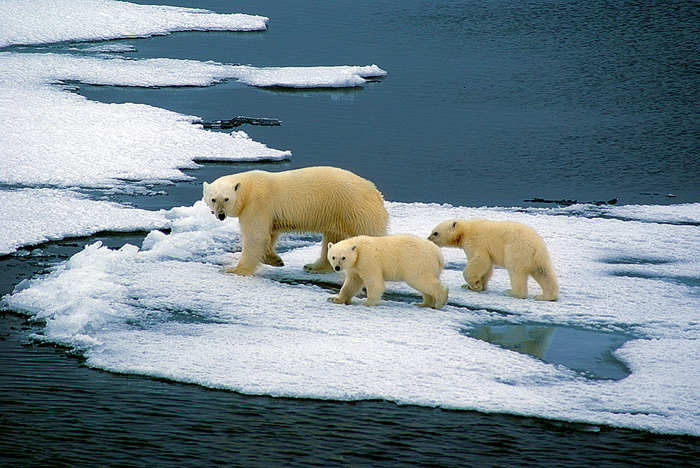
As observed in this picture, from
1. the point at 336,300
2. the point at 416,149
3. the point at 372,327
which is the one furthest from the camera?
the point at 416,149

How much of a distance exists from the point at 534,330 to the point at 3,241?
3.86m

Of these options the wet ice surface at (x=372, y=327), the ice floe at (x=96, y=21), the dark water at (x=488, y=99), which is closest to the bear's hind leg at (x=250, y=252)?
the wet ice surface at (x=372, y=327)

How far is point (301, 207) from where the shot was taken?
562cm

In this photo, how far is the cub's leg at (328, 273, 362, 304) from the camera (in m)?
5.00

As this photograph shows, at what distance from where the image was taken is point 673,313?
4.96m

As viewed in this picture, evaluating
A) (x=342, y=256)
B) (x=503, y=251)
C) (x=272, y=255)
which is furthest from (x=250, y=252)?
(x=503, y=251)

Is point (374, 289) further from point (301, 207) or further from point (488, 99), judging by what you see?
point (488, 99)

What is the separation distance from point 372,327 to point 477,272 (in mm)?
1034

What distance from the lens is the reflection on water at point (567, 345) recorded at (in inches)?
165

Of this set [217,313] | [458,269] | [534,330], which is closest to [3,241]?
[217,313]

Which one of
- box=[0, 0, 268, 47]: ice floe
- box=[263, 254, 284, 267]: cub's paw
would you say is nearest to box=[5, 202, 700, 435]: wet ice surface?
box=[263, 254, 284, 267]: cub's paw

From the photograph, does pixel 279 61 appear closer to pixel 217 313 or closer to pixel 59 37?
pixel 59 37

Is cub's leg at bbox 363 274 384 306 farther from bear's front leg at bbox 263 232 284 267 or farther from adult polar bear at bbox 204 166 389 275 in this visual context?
bear's front leg at bbox 263 232 284 267

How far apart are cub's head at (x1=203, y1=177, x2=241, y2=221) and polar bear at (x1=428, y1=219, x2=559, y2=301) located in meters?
1.33
